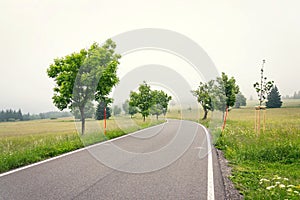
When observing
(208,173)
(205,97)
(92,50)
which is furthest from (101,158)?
(205,97)

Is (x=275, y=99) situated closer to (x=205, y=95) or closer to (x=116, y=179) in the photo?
(x=205, y=95)

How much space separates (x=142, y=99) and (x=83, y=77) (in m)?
22.2

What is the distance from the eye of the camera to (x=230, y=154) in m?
8.36

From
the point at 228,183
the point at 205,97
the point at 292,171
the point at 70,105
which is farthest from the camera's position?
the point at 205,97

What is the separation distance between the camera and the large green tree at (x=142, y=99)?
35344 millimetres

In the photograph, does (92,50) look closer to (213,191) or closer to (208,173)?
(208,173)

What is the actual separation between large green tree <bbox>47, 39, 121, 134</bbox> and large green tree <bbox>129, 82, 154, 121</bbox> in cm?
2024

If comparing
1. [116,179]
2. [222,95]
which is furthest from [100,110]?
[116,179]

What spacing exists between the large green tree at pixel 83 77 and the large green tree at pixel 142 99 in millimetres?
20236

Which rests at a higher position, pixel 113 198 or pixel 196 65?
pixel 196 65

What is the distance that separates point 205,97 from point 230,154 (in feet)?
131

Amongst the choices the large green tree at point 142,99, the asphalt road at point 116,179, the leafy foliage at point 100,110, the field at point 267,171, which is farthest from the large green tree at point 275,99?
the asphalt road at point 116,179

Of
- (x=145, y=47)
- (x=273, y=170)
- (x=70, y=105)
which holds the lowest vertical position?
(x=273, y=170)

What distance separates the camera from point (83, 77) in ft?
44.5
